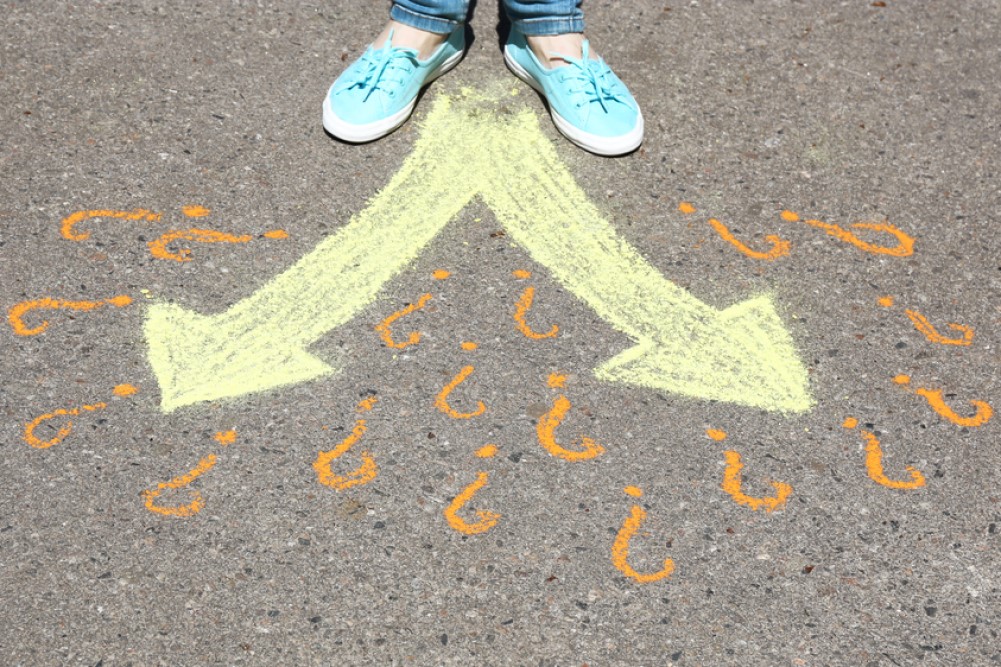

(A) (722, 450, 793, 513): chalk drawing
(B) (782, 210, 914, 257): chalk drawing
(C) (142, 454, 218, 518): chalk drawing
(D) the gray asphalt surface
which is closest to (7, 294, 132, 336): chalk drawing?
(D) the gray asphalt surface

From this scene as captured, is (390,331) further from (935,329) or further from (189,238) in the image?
(935,329)

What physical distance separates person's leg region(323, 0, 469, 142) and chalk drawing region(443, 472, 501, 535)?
1.14 meters

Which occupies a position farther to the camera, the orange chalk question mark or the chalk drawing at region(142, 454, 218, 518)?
the orange chalk question mark

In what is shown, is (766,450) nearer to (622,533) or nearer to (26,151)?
(622,533)

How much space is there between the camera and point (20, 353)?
2.33 metres

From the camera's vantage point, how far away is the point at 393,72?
288 cm

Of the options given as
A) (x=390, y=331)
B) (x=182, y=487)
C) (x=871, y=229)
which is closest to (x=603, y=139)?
(x=871, y=229)

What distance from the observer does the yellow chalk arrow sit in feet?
7.70

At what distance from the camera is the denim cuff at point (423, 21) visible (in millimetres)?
2908

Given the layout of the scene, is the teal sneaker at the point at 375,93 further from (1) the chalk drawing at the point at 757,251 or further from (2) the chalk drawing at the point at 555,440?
(2) the chalk drawing at the point at 555,440

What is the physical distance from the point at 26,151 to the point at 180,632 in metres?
1.49

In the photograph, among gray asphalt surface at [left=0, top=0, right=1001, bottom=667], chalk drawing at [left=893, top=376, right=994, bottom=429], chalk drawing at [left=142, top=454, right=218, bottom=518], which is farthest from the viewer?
chalk drawing at [left=893, top=376, right=994, bottom=429]

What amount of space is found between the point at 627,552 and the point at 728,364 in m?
0.56

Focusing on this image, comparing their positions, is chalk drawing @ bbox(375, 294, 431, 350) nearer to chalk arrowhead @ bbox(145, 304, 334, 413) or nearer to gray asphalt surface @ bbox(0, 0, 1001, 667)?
gray asphalt surface @ bbox(0, 0, 1001, 667)
